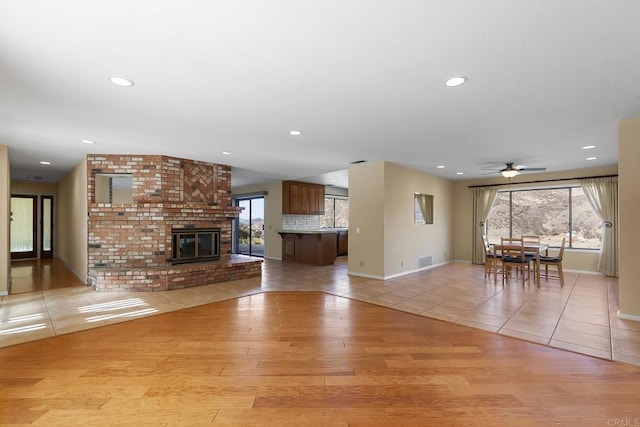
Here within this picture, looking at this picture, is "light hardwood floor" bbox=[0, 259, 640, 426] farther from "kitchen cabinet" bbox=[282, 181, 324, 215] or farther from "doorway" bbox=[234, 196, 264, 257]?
"doorway" bbox=[234, 196, 264, 257]

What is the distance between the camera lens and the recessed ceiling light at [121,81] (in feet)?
8.09

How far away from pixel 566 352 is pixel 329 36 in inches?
130

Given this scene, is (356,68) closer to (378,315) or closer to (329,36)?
(329,36)

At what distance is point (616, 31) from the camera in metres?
1.86

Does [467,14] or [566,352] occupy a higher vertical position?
[467,14]

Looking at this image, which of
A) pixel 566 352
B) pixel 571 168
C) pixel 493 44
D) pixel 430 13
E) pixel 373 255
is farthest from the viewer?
pixel 571 168

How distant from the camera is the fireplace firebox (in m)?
5.71

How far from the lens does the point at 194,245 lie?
19.5 ft

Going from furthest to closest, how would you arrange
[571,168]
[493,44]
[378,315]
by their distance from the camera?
[571,168]
[378,315]
[493,44]

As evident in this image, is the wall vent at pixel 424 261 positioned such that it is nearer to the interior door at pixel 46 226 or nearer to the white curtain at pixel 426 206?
the white curtain at pixel 426 206

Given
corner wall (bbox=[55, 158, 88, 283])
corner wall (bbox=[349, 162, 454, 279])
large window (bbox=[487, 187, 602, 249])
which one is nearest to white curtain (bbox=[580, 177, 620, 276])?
large window (bbox=[487, 187, 602, 249])

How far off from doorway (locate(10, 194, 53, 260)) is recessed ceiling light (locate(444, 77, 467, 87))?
454 inches

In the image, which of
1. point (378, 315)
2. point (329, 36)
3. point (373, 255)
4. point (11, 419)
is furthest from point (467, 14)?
point (373, 255)

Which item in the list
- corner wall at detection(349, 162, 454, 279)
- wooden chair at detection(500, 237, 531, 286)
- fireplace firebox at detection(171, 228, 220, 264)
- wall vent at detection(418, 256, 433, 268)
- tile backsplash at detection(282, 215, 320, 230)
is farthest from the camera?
tile backsplash at detection(282, 215, 320, 230)
